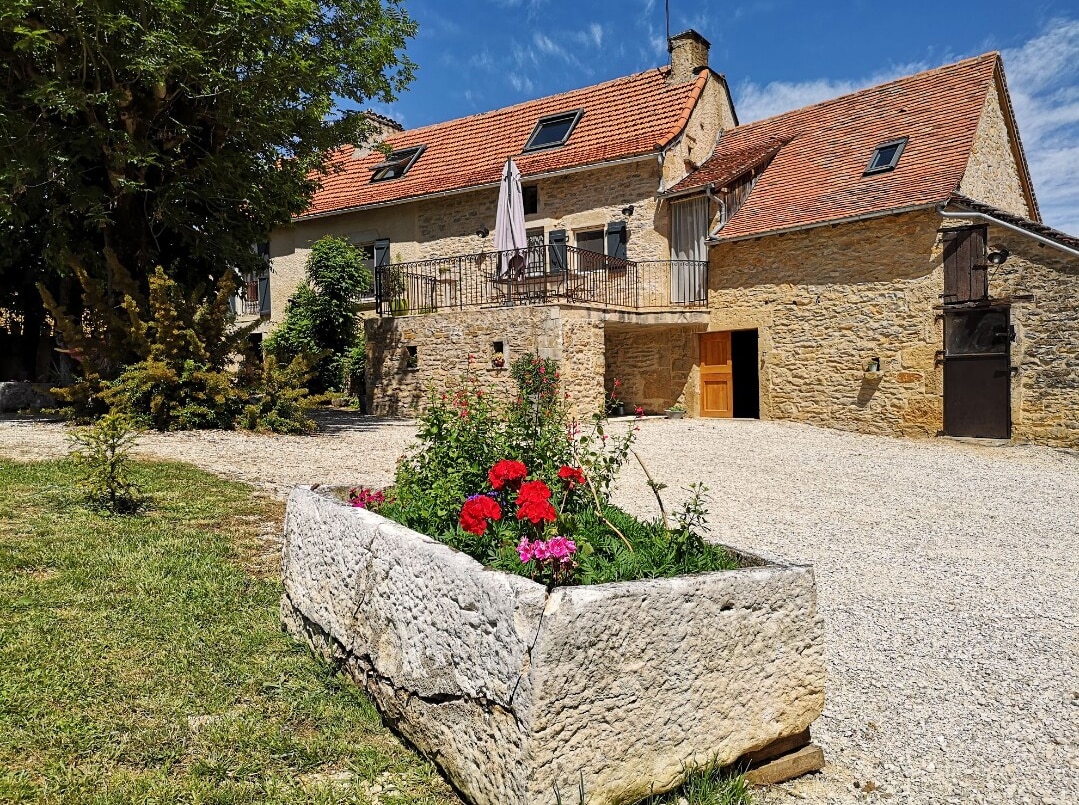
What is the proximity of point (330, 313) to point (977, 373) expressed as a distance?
14.3 metres

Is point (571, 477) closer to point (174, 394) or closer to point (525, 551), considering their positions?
point (525, 551)

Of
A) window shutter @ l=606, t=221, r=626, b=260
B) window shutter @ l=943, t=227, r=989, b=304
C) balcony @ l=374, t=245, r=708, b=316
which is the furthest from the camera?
window shutter @ l=606, t=221, r=626, b=260

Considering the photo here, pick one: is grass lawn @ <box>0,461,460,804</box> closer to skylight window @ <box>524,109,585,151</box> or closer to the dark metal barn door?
the dark metal barn door

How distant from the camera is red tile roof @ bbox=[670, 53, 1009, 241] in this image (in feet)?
45.5

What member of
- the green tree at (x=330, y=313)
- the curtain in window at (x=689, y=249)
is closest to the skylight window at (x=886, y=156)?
the curtain in window at (x=689, y=249)

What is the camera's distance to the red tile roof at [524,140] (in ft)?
56.0

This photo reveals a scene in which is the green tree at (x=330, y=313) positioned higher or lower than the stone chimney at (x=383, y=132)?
lower

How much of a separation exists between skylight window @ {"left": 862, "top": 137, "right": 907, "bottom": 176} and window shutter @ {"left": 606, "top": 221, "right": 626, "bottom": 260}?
521 cm

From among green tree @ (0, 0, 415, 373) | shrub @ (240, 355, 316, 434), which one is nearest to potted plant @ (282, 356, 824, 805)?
shrub @ (240, 355, 316, 434)

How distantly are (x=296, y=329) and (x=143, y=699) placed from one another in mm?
16551

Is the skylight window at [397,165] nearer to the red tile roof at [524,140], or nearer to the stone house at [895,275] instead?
the red tile roof at [524,140]

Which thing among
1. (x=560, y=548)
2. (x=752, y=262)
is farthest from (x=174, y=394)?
(x=752, y=262)

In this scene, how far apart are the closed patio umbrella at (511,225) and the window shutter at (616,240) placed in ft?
8.60

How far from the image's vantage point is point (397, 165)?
21094 mm
